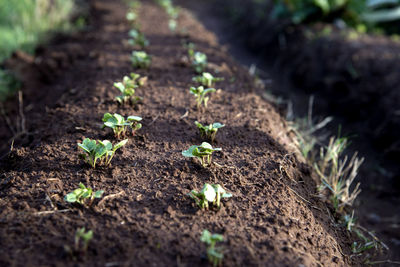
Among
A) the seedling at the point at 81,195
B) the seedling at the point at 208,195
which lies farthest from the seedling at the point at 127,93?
A: the seedling at the point at 208,195

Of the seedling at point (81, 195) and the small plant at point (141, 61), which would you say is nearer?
the seedling at point (81, 195)

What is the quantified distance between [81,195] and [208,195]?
64cm

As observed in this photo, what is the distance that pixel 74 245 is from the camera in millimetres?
1576

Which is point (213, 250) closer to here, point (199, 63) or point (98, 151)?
point (98, 151)

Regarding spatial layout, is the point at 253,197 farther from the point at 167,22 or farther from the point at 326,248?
the point at 167,22

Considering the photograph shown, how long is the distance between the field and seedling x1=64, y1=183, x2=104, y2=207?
1.6 inches

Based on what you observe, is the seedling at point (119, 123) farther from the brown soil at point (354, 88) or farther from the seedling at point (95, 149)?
the brown soil at point (354, 88)

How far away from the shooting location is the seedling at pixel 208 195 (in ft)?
5.87

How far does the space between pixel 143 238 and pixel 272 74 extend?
458 centimetres

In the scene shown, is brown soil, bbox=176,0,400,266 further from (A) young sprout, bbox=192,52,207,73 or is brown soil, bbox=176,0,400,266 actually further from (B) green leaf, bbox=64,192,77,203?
(B) green leaf, bbox=64,192,77,203

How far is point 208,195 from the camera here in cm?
179

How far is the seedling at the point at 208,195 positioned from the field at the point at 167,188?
1.6 inches

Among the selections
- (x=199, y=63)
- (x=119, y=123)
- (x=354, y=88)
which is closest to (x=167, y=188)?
(x=119, y=123)

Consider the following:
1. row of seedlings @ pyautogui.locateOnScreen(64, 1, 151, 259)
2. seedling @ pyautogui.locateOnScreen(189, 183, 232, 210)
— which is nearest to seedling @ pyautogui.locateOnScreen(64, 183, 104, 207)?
row of seedlings @ pyautogui.locateOnScreen(64, 1, 151, 259)
